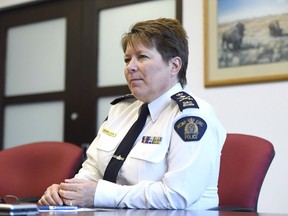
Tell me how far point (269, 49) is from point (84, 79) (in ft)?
5.57

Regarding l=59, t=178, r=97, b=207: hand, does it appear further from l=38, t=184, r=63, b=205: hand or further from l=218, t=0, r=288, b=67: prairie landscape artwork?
l=218, t=0, r=288, b=67: prairie landscape artwork

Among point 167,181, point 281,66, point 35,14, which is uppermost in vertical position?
point 35,14

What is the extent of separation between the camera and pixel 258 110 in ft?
9.84

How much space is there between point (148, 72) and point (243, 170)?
573mm

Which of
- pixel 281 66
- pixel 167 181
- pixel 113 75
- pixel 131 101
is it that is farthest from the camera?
pixel 113 75

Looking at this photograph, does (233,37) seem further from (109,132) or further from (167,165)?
(167,165)

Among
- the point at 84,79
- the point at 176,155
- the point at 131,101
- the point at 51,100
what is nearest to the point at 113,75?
the point at 84,79

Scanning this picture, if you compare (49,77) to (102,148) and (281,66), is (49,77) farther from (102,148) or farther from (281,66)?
(102,148)

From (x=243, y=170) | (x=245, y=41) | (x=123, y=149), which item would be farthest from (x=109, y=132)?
Result: (x=245, y=41)

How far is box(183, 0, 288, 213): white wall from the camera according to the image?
113 inches

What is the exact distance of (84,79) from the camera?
397 centimetres

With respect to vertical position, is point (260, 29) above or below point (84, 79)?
above

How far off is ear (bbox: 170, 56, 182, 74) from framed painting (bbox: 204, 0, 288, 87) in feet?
4.49

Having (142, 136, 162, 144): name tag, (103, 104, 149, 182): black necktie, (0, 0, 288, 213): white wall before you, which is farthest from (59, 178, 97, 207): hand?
(0, 0, 288, 213): white wall
